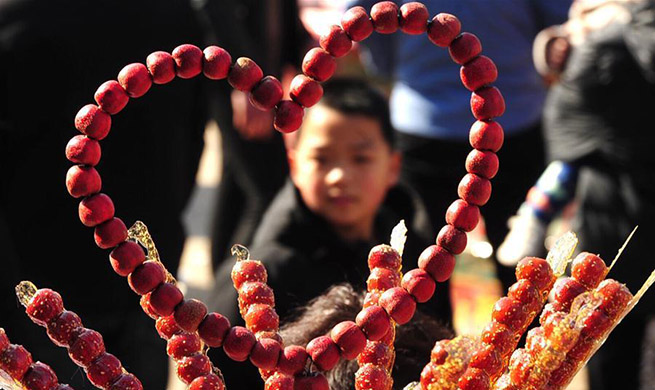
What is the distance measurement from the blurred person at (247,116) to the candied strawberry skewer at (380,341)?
1.89 m

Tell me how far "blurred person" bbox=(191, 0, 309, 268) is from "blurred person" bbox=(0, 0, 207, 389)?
0.64 m

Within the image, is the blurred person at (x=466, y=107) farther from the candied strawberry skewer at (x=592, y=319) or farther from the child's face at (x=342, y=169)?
the candied strawberry skewer at (x=592, y=319)

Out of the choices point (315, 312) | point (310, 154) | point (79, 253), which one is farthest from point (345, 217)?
point (315, 312)

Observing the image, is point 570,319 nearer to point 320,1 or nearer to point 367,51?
point 367,51

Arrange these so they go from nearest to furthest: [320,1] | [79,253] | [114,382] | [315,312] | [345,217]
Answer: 1. [114,382]
2. [315,312]
3. [79,253]
4. [345,217]
5. [320,1]

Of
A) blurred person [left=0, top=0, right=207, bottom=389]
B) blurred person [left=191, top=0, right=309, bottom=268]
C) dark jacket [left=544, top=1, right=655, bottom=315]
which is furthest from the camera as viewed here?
blurred person [left=191, top=0, right=309, bottom=268]

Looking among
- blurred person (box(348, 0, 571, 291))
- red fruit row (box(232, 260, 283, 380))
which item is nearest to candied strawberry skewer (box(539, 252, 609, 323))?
red fruit row (box(232, 260, 283, 380))

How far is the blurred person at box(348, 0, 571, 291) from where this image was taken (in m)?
2.98

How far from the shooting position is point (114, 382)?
969mm

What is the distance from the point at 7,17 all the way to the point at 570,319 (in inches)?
58.5

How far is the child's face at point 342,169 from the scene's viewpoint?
2.42 m

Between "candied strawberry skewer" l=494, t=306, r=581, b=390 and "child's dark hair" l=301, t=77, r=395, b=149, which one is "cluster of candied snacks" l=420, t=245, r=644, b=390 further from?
"child's dark hair" l=301, t=77, r=395, b=149

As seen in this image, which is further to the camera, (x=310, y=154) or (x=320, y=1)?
(x=320, y=1)

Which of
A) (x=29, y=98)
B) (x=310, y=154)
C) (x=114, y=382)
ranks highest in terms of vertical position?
(x=114, y=382)
